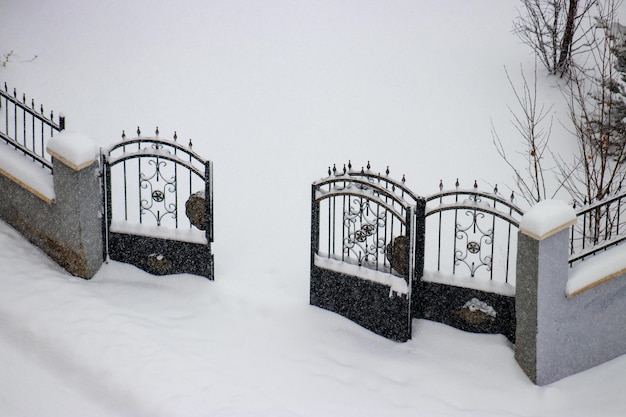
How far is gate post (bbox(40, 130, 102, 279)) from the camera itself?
9.58 meters

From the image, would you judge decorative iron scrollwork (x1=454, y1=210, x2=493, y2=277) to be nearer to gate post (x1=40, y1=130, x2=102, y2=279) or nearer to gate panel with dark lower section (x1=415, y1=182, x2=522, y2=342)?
gate panel with dark lower section (x1=415, y1=182, x2=522, y2=342)

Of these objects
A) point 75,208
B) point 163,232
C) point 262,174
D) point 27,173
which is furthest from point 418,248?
point 27,173

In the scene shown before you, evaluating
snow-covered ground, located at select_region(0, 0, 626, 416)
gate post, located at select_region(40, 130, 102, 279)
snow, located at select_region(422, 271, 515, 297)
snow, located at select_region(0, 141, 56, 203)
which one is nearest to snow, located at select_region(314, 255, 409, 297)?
snow, located at select_region(422, 271, 515, 297)

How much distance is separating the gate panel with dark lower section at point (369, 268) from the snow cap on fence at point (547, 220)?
4.25 feet

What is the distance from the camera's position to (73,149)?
9500 mm

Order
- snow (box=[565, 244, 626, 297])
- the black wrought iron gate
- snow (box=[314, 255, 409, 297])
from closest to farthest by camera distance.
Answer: snow (box=[565, 244, 626, 297]), the black wrought iron gate, snow (box=[314, 255, 409, 297])

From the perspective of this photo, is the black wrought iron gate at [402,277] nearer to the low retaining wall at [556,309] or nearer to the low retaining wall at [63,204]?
the low retaining wall at [556,309]

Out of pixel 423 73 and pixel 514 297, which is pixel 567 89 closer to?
pixel 423 73

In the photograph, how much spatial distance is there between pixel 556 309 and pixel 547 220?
1.01 metres

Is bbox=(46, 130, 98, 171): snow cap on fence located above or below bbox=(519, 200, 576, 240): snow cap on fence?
above

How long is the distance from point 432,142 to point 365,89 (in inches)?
93.7

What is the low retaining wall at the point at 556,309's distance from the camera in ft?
26.7

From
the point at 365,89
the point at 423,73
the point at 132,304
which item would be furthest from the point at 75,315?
the point at 423,73

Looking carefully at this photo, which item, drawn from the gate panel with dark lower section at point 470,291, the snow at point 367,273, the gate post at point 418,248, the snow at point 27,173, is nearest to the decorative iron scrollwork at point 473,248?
the gate panel with dark lower section at point 470,291
